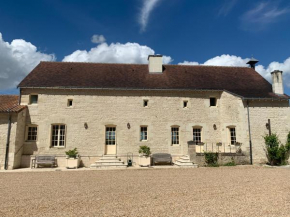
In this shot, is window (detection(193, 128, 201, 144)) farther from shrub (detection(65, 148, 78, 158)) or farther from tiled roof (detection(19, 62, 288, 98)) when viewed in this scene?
shrub (detection(65, 148, 78, 158))

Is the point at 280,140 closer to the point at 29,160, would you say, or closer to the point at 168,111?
the point at 168,111

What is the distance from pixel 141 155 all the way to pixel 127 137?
1.70 meters

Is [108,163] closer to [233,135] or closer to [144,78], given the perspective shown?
[144,78]

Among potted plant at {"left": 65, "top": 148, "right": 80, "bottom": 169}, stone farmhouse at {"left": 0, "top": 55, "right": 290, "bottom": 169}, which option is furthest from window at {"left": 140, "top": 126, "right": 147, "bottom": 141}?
potted plant at {"left": 65, "top": 148, "right": 80, "bottom": 169}

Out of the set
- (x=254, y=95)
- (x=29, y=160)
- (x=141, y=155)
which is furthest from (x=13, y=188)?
(x=254, y=95)

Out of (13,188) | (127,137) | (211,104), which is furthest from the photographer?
(211,104)

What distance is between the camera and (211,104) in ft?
53.6

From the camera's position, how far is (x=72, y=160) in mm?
13484

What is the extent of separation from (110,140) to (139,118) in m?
2.57

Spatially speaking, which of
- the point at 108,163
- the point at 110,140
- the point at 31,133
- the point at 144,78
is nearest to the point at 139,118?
the point at 110,140

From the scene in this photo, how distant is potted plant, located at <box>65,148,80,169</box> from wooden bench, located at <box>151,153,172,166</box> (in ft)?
16.3

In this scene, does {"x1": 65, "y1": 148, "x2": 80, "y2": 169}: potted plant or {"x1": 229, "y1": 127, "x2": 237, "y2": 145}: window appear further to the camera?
{"x1": 229, "y1": 127, "x2": 237, "y2": 145}: window

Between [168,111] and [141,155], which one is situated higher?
[168,111]

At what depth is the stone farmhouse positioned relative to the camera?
14391 millimetres
